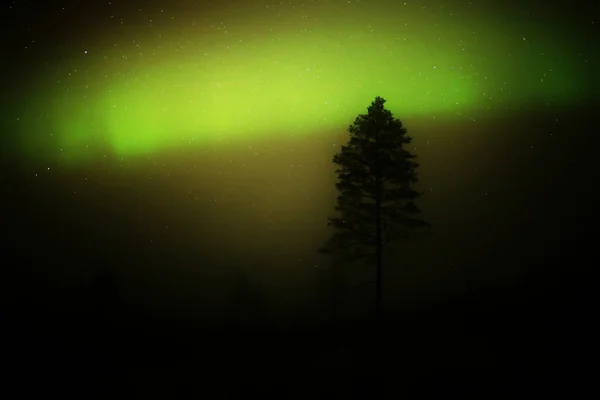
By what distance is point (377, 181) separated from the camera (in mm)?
15789

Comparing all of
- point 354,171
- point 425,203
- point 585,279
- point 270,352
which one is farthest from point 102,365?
point 425,203

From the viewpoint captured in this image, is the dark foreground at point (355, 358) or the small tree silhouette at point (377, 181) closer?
the dark foreground at point (355, 358)

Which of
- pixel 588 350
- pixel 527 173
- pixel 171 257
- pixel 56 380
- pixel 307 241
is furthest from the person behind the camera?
pixel 171 257

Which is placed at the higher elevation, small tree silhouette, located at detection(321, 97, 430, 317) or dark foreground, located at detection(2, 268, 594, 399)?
small tree silhouette, located at detection(321, 97, 430, 317)

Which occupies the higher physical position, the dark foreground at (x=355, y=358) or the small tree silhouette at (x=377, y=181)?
the small tree silhouette at (x=377, y=181)

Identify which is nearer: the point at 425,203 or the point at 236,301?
the point at 236,301

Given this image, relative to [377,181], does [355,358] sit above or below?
below

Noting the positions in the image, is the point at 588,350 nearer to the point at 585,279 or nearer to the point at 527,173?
the point at 585,279

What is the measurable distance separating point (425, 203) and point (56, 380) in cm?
3445

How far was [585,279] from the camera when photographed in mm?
24156

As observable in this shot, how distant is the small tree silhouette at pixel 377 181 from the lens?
1561 centimetres

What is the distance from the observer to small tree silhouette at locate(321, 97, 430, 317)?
15609 mm

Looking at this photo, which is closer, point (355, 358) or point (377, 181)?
point (355, 358)

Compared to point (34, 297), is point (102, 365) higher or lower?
lower
